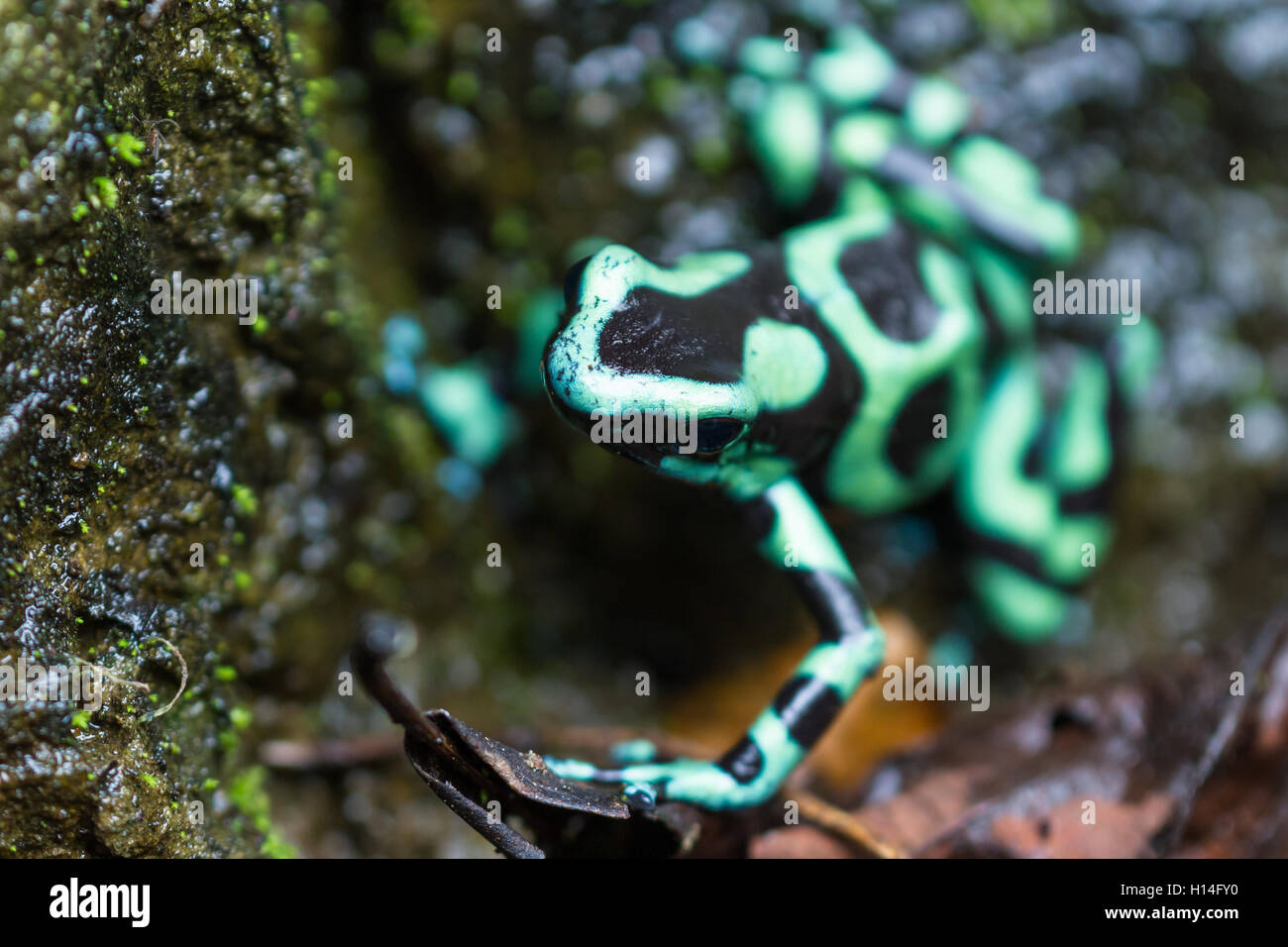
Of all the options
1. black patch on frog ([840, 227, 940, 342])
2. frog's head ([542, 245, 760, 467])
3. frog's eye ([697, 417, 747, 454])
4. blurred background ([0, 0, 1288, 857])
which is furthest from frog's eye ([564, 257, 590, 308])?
black patch on frog ([840, 227, 940, 342])

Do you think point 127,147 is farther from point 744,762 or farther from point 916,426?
point 916,426

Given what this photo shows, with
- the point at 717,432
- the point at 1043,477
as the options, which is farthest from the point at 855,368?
the point at 1043,477

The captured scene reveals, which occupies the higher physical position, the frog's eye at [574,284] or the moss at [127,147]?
the moss at [127,147]

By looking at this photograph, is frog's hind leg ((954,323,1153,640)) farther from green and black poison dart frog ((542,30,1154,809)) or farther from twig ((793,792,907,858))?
twig ((793,792,907,858))

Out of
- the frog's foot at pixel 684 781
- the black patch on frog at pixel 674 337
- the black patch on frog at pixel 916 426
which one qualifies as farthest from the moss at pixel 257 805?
the black patch on frog at pixel 916 426

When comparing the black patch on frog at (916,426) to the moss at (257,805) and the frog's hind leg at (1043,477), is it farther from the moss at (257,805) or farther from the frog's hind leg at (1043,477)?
the moss at (257,805)
